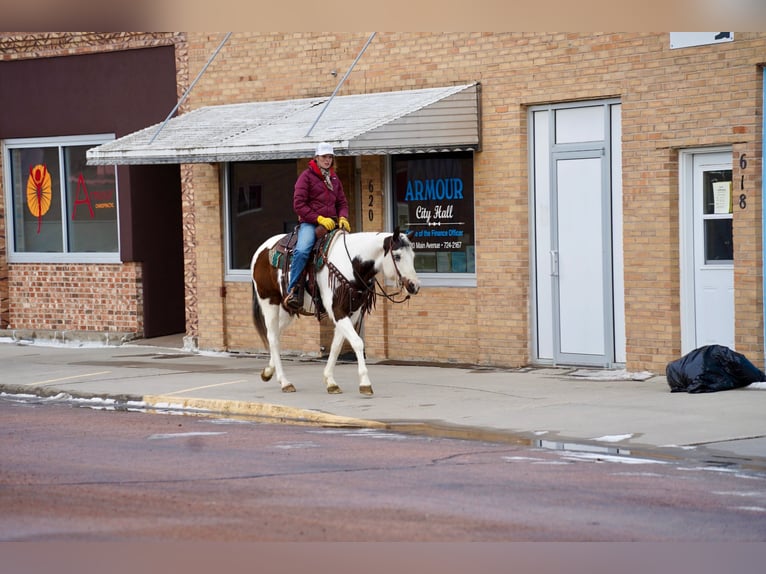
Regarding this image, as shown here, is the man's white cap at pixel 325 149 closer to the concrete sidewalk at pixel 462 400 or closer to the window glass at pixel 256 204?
the concrete sidewalk at pixel 462 400

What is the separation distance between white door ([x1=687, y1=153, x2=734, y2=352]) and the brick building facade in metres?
0.03

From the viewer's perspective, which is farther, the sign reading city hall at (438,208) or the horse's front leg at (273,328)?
the sign reading city hall at (438,208)

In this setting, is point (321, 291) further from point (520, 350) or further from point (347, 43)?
point (347, 43)

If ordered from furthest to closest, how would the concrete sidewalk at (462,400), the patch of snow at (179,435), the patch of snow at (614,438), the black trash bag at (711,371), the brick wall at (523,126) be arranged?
1. the brick wall at (523,126)
2. the black trash bag at (711,371)
3. the patch of snow at (179,435)
4. the concrete sidewalk at (462,400)
5. the patch of snow at (614,438)

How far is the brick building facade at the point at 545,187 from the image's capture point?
14.9 metres

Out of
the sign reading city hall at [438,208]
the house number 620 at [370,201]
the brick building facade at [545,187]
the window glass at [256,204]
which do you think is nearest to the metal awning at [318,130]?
the brick building facade at [545,187]

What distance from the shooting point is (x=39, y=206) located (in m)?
22.7

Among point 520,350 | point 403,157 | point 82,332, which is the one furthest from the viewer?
point 82,332

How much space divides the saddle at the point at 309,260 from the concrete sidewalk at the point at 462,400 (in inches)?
44.4

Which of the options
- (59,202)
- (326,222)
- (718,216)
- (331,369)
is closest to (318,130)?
(326,222)

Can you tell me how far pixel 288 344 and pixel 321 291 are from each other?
462cm

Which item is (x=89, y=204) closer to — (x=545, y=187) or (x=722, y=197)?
(x=545, y=187)

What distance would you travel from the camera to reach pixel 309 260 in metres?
14.7

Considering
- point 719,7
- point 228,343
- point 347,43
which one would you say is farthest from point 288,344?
point 719,7
